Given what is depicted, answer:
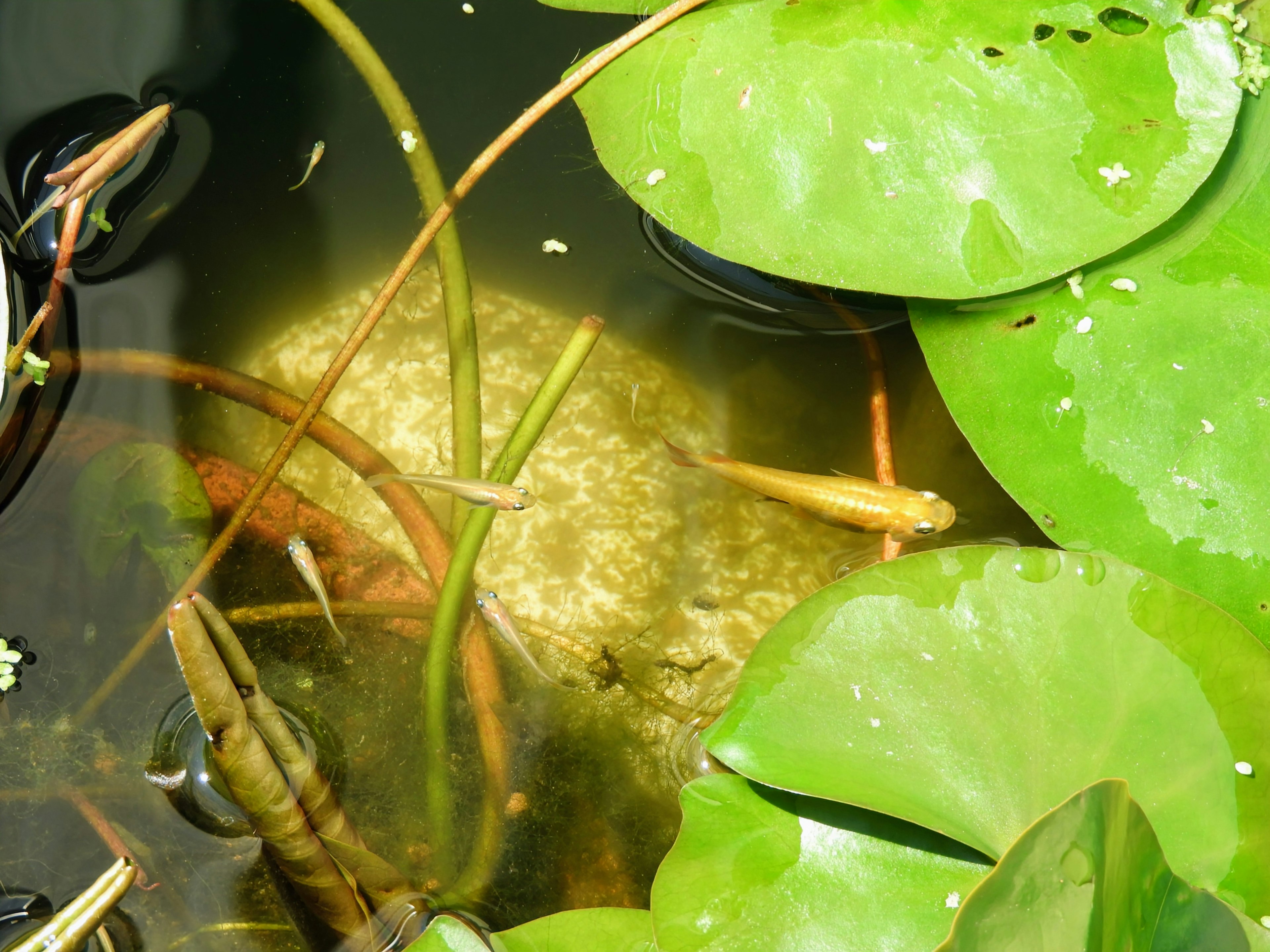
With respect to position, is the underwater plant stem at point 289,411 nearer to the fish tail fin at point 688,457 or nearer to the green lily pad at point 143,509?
the green lily pad at point 143,509

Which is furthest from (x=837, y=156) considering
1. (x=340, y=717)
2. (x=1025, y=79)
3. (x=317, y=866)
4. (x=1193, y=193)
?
(x=317, y=866)

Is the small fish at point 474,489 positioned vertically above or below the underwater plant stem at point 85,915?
above

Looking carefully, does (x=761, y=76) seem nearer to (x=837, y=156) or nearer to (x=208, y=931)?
(x=837, y=156)

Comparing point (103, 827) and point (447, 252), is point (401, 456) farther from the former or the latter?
point (103, 827)

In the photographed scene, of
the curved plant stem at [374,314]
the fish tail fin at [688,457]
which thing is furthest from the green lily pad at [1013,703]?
the curved plant stem at [374,314]

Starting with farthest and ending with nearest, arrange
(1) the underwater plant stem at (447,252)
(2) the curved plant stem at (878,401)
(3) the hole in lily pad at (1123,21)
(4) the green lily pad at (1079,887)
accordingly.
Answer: (2) the curved plant stem at (878,401), (1) the underwater plant stem at (447,252), (3) the hole in lily pad at (1123,21), (4) the green lily pad at (1079,887)

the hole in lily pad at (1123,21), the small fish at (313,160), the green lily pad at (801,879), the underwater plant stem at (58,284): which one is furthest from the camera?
the small fish at (313,160)

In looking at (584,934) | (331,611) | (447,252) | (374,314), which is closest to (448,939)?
(584,934)
